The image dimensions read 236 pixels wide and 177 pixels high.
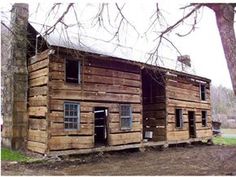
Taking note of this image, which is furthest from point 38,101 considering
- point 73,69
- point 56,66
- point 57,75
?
point 73,69

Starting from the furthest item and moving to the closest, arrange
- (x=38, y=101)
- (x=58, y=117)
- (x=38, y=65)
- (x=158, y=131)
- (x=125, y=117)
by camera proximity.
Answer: (x=158, y=131), (x=125, y=117), (x=38, y=65), (x=38, y=101), (x=58, y=117)

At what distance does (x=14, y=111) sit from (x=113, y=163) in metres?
5.61

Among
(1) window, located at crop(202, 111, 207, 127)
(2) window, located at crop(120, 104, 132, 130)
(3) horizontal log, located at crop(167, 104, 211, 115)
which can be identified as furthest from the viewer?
(1) window, located at crop(202, 111, 207, 127)

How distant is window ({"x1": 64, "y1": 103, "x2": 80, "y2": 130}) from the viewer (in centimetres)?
1574

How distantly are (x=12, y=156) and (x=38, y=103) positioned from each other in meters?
2.66

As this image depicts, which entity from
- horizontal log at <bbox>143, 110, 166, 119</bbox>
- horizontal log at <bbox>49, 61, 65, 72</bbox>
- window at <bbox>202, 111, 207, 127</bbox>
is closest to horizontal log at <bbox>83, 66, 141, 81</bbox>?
horizontal log at <bbox>49, 61, 65, 72</bbox>

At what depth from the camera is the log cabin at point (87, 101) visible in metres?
15.5

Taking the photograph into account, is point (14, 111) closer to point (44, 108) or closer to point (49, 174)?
point (44, 108)

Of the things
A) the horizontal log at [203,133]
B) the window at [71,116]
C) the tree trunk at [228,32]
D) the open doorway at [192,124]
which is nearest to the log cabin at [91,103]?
the window at [71,116]

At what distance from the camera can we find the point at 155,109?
22.5 metres

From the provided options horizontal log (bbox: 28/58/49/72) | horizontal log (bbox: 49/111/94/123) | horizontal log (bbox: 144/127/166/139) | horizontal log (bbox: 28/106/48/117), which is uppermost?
horizontal log (bbox: 28/58/49/72)

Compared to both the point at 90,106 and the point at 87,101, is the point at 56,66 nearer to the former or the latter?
the point at 87,101

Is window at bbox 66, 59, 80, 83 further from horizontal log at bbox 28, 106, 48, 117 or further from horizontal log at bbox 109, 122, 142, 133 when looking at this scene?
horizontal log at bbox 109, 122, 142, 133

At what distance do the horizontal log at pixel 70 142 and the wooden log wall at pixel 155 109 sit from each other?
6719mm
